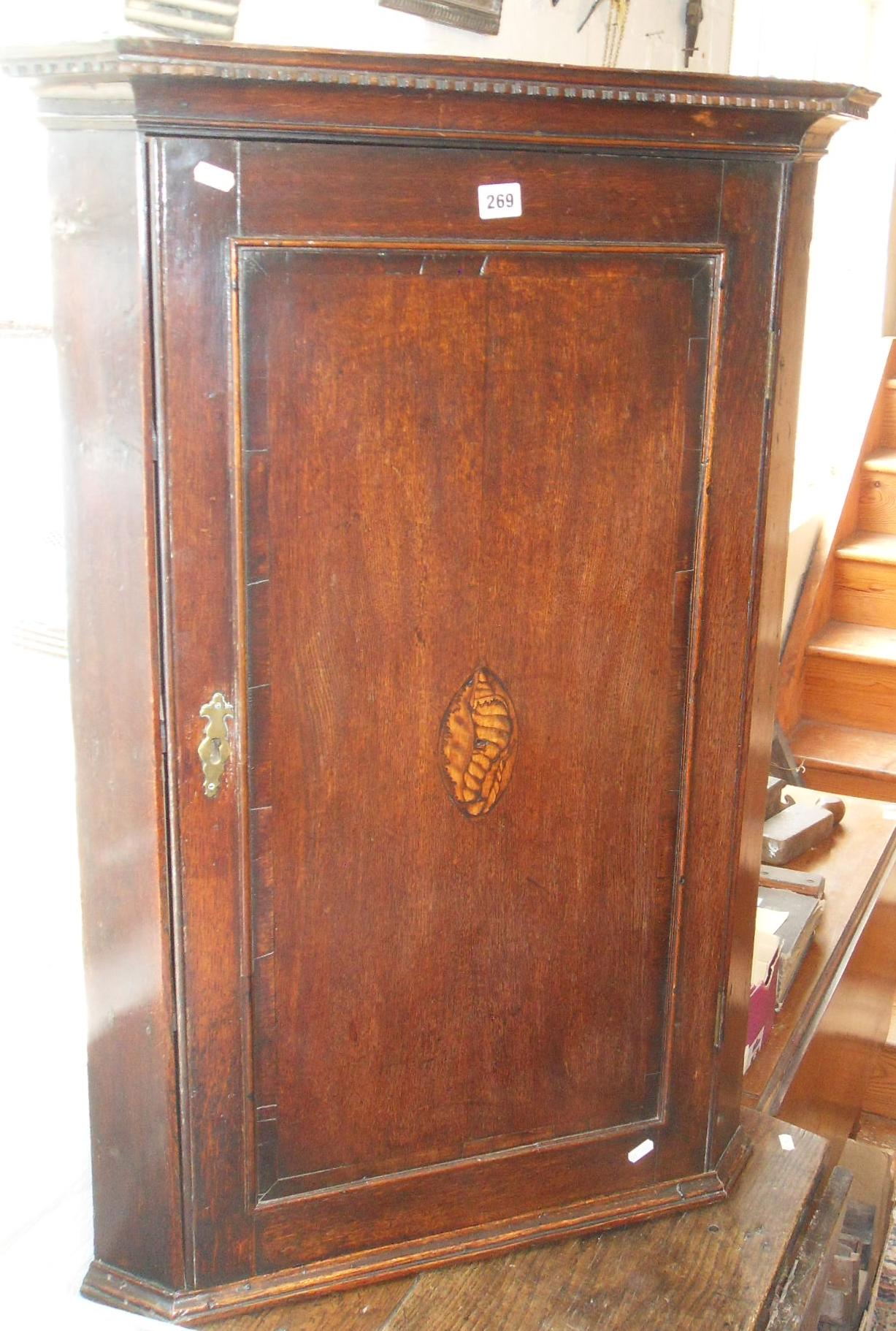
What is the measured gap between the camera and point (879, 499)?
13.3 ft

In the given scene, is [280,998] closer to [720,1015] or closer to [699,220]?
[720,1015]

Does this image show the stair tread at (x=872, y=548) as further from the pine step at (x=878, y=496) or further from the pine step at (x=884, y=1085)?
the pine step at (x=884, y=1085)

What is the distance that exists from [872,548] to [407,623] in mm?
3118

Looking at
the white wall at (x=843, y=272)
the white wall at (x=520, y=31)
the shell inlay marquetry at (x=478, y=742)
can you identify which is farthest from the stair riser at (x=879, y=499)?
the shell inlay marquetry at (x=478, y=742)

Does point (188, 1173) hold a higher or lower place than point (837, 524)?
lower

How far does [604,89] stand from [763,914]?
148 centimetres

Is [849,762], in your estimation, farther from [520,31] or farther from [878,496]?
[520,31]

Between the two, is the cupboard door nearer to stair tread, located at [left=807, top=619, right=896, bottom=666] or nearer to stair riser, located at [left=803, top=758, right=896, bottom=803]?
stair riser, located at [left=803, top=758, right=896, bottom=803]

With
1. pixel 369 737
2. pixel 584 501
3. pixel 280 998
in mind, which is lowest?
pixel 280 998

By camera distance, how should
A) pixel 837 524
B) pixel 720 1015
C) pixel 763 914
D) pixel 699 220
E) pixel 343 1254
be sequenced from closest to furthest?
pixel 699 220 → pixel 343 1254 → pixel 720 1015 → pixel 763 914 → pixel 837 524

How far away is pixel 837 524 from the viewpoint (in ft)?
12.5

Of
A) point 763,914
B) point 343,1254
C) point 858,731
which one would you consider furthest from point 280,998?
point 858,731

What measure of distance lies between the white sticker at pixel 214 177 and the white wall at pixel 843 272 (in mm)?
2915

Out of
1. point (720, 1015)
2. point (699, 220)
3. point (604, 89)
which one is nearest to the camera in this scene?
point (604, 89)
